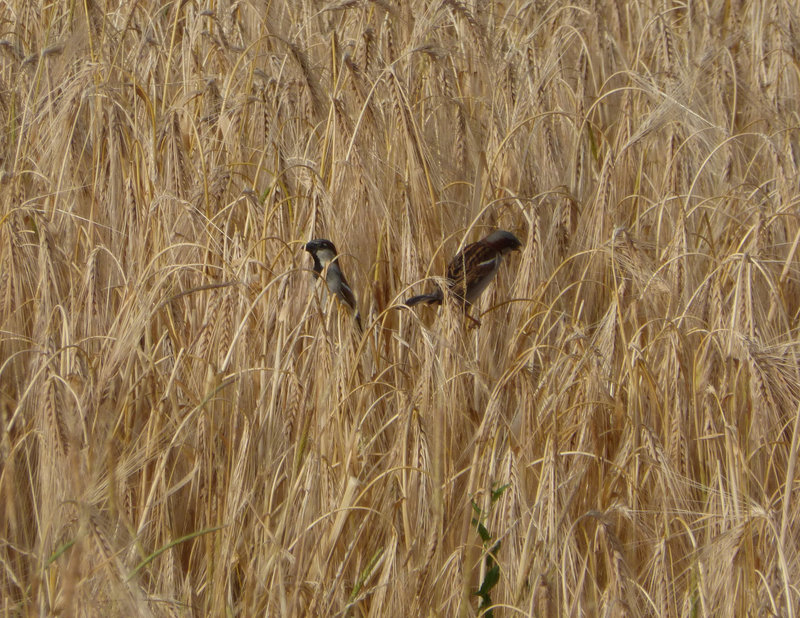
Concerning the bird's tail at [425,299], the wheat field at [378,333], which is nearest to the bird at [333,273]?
the wheat field at [378,333]

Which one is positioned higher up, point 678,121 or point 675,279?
point 678,121

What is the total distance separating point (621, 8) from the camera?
5031 millimetres

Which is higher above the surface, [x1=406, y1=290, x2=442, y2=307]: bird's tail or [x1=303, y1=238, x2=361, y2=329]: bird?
[x1=303, y1=238, x2=361, y2=329]: bird

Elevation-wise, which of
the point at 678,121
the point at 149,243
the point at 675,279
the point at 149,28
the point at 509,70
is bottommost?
the point at 675,279

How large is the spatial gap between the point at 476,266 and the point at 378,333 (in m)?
0.55

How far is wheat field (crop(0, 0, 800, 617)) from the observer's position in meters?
2.07

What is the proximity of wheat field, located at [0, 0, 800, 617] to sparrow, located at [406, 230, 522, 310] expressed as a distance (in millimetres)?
75

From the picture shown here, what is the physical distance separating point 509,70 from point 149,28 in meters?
1.41

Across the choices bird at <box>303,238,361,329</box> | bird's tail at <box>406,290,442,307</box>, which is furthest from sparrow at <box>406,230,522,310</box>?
bird at <box>303,238,361,329</box>

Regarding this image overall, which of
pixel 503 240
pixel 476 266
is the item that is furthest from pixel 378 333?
pixel 503 240

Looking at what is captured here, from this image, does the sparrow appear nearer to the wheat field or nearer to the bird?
the wheat field

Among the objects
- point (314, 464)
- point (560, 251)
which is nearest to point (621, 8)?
point (560, 251)

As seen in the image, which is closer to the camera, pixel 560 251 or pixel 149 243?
pixel 149 243

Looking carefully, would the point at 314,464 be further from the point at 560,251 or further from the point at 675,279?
the point at 560,251
